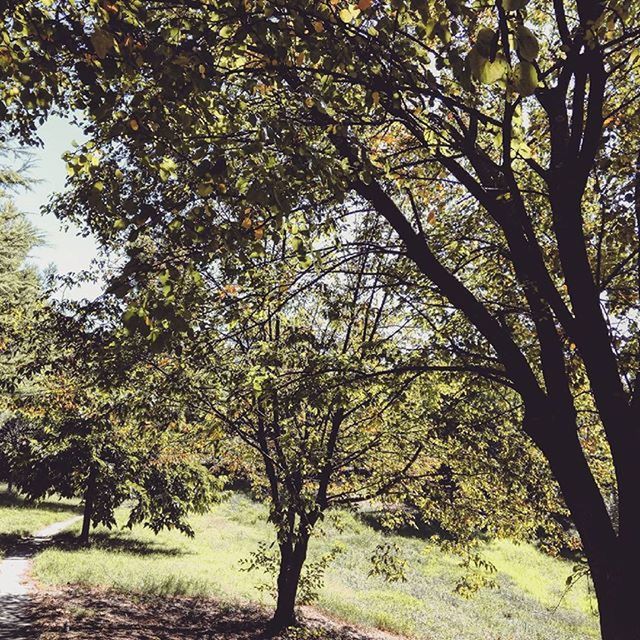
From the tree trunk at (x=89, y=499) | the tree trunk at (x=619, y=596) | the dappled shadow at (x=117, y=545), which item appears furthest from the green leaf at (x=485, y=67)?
the tree trunk at (x=89, y=499)

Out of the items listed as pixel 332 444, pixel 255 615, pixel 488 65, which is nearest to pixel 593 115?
pixel 488 65

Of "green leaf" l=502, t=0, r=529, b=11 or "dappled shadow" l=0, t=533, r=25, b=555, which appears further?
"dappled shadow" l=0, t=533, r=25, b=555

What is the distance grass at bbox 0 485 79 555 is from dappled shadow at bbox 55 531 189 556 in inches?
67.6

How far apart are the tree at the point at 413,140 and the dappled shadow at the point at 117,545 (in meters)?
17.5

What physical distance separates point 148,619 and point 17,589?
144 inches

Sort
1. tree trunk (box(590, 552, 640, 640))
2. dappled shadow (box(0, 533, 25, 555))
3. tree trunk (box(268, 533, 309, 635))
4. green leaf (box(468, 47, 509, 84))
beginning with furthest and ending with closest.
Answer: dappled shadow (box(0, 533, 25, 555)) < tree trunk (box(268, 533, 309, 635)) < tree trunk (box(590, 552, 640, 640)) < green leaf (box(468, 47, 509, 84))

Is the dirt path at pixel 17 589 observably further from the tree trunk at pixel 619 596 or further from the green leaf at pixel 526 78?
the green leaf at pixel 526 78

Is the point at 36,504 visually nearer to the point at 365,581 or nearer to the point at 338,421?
the point at 365,581

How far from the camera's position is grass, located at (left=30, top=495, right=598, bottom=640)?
15.2m

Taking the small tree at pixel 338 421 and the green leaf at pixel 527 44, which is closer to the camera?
the green leaf at pixel 527 44

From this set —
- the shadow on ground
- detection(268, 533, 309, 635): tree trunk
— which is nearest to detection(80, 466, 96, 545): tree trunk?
the shadow on ground

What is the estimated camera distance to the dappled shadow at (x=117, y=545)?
20.2 m

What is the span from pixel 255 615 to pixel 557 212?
12.7m

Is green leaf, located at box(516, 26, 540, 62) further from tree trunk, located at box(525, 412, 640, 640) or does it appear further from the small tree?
the small tree
